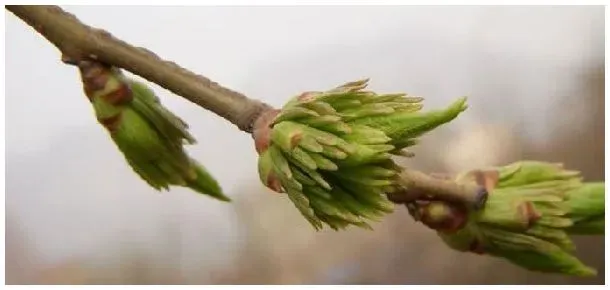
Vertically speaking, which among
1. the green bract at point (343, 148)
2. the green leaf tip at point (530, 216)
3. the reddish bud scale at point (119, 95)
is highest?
the reddish bud scale at point (119, 95)

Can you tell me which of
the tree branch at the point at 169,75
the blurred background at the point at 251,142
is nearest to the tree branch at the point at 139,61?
the tree branch at the point at 169,75

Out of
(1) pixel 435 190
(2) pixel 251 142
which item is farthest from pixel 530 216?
(2) pixel 251 142

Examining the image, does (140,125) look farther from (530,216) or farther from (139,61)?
(530,216)

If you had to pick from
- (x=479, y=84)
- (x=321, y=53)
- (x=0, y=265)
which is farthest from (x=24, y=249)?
(x=479, y=84)

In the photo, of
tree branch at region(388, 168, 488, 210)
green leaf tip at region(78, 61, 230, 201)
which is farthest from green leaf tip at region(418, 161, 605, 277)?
green leaf tip at region(78, 61, 230, 201)

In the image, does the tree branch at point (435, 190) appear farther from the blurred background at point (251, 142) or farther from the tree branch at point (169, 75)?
the blurred background at point (251, 142)

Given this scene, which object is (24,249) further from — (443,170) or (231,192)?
(443,170)

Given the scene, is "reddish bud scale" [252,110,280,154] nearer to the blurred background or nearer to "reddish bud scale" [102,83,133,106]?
"reddish bud scale" [102,83,133,106]
